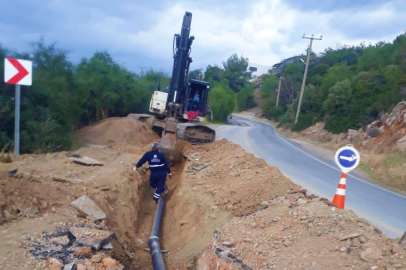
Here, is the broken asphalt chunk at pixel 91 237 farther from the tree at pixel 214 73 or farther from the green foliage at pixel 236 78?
the tree at pixel 214 73

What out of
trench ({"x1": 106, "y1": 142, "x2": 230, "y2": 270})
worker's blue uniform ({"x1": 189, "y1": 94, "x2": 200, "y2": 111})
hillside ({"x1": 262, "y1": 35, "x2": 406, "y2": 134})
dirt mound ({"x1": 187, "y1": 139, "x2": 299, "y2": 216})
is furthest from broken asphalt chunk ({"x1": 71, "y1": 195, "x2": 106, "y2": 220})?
hillside ({"x1": 262, "y1": 35, "x2": 406, "y2": 134})

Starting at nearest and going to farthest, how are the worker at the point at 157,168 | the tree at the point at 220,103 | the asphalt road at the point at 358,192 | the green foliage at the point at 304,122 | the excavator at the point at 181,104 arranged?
the asphalt road at the point at 358,192 < the worker at the point at 157,168 < the excavator at the point at 181,104 < the green foliage at the point at 304,122 < the tree at the point at 220,103

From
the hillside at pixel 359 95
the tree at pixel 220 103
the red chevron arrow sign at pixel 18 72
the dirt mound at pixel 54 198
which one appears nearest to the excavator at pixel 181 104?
the dirt mound at pixel 54 198

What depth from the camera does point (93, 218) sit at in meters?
6.50

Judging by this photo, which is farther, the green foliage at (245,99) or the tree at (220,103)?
the green foliage at (245,99)

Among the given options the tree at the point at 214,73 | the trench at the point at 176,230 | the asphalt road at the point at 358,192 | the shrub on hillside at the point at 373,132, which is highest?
the tree at the point at 214,73

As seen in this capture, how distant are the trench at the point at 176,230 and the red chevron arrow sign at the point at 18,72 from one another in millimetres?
3442

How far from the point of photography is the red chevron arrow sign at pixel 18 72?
689cm

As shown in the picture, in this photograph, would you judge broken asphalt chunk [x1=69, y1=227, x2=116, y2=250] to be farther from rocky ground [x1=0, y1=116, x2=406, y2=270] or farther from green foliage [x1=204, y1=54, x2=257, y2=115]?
green foliage [x1=204, y1=54, x2=257, y2=115]

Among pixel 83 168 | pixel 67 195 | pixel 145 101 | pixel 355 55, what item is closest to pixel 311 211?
pixel 67 195

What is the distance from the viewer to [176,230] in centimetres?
827

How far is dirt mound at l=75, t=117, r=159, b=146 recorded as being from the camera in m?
15.9

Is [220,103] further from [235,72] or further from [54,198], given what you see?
[54,198]

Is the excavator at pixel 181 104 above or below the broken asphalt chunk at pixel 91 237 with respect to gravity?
above
